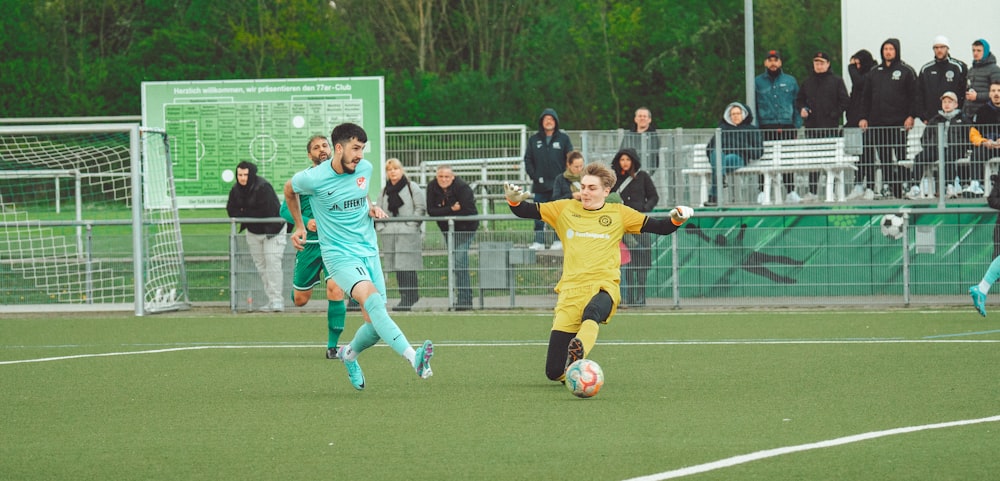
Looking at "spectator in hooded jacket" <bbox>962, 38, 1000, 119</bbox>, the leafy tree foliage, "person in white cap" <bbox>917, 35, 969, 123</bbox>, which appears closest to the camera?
"spectator in hooded jacket" <bbox>962, 38, 1000, 119</bbox>

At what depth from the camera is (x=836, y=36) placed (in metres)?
57.6

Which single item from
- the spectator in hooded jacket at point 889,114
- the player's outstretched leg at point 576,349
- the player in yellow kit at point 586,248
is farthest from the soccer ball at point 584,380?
the spectator in hooded jacket at point 889,114

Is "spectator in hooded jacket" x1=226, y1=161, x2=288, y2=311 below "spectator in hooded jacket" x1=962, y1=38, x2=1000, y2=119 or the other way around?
below

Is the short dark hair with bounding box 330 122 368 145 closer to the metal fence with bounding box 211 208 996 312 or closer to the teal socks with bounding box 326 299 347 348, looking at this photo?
the teal socks with bounding box 326 299 347 348

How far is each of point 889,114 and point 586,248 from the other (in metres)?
9.53

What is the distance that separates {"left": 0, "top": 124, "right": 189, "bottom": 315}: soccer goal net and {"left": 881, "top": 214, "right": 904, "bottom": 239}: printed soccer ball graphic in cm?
905

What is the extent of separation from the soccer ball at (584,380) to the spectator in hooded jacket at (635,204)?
7780 mm

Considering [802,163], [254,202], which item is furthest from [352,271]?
[802,163]

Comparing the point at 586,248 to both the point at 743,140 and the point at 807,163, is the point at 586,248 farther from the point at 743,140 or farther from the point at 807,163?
the point at 807,163

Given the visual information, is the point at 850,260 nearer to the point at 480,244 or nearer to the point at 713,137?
the point at 713,137

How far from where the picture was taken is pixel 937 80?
18375 mm

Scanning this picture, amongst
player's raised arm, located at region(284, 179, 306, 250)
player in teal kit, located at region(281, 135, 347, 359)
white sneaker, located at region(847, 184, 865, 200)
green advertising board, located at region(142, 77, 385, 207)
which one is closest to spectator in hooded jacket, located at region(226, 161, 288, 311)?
green advertising board, located at region(142, 77, 385, 207)

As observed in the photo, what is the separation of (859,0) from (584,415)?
14.8m

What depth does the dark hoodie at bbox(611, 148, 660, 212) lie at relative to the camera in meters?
17.2
